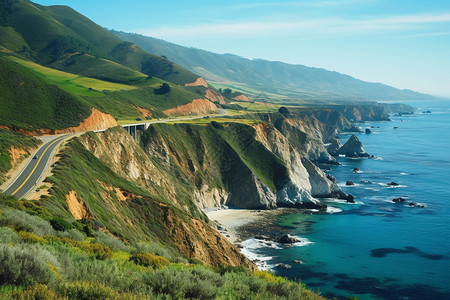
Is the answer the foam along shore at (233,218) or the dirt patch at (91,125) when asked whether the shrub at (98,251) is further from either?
the dirt patch at (91,125)

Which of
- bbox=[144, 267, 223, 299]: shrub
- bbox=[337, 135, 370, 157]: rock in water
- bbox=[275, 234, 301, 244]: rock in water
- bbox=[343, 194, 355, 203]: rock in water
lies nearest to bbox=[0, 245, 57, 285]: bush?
bbox=[144, 267, 223, 299]: shrub

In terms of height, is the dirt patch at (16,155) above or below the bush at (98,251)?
above

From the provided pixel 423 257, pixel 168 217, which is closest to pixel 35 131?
pixel 168 217

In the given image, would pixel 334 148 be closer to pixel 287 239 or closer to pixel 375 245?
pixel 375 245

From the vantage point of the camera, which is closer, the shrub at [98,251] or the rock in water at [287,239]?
the shrub at [98,251]

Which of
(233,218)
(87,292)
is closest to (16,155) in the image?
(87,292)

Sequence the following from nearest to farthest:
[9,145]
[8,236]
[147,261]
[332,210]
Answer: [8,236] → [147,261] → [9,145] → [332,210]

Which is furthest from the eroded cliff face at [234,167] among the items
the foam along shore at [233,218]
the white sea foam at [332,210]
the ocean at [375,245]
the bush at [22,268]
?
the bush at [22,268]
